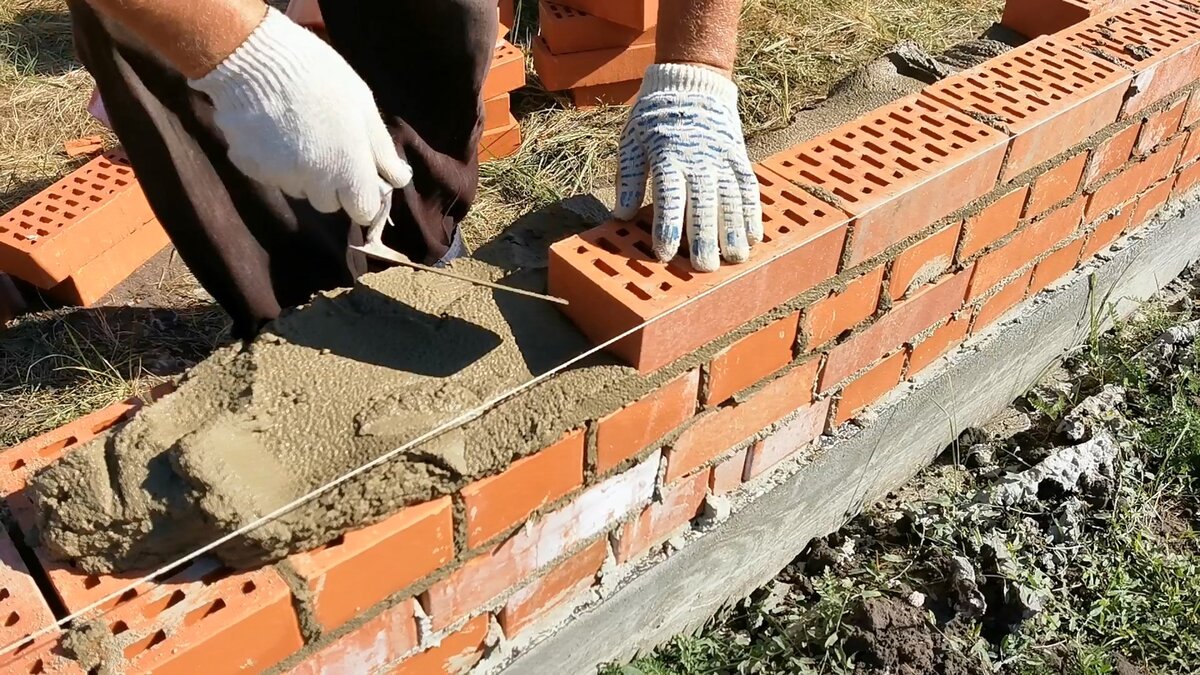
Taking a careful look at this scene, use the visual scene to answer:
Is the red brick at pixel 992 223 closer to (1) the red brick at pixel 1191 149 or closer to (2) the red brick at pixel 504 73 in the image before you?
(1) the red brick at pixel 1191 149

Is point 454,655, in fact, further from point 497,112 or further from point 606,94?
point 606,94

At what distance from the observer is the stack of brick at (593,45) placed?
13.3 ft

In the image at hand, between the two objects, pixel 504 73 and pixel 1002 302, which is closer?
pixel 1002 302

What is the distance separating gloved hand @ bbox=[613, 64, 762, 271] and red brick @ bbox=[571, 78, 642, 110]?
2278 mm

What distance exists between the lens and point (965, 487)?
2.76 m

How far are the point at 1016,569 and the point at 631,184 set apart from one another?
1394mm

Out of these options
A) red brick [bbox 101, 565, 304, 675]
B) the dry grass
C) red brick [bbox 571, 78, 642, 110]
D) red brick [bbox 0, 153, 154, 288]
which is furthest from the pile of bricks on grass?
red brick [bbox 571, 78, 642, 110]

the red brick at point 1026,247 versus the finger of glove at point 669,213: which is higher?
the finger of glove at point 669,213

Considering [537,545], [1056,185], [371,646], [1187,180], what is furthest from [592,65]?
[371,646]

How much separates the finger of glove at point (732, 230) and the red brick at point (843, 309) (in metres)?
0.28

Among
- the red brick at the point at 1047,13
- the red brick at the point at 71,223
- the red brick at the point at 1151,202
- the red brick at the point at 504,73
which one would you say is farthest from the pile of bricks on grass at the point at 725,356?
the red brick at the point at 504,73

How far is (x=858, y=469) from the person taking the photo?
8.31 feet

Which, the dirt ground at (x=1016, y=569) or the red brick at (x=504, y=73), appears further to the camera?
the red brick at (x=504, y=73)

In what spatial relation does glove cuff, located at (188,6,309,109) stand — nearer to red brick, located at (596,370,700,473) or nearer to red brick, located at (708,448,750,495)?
red brick, located at (596,370,700,473)
